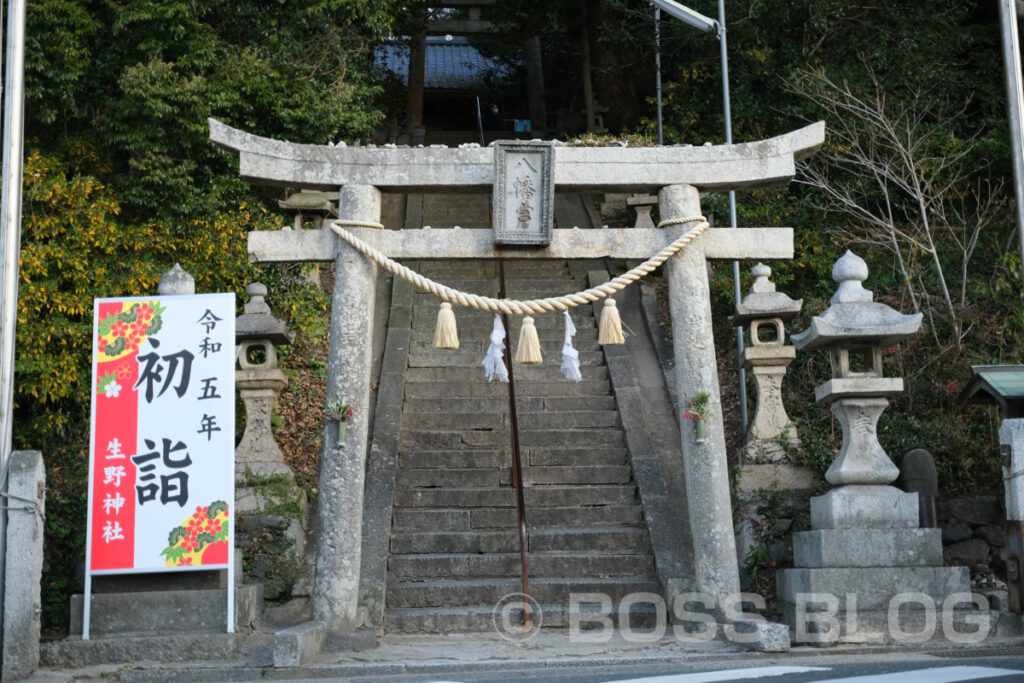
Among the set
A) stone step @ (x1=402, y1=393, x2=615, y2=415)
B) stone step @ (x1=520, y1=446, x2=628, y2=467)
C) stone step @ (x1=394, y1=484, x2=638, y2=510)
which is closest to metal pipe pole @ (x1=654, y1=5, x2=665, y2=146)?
stone step @ (x1=402, y1=393, x2=615, y2=415)

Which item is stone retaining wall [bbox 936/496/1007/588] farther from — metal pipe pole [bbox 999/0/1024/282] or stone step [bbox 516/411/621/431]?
stone step [bbox 516/411/621/431]

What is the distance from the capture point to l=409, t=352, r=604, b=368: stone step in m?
11.4

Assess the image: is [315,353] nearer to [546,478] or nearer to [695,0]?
[546,478]

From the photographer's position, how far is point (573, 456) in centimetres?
989

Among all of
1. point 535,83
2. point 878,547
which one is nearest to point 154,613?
point 878,547

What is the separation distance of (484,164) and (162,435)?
314 centimetres

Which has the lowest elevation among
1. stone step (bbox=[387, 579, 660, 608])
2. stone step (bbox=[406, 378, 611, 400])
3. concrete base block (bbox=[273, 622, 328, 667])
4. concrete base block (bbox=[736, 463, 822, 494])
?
concrete base block (bbox=[273, 622, 328, 667])

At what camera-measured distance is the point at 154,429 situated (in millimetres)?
7141

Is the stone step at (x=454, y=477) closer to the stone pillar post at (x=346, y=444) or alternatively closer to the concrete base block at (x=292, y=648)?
the stone pillar post at (x=346, y=444)

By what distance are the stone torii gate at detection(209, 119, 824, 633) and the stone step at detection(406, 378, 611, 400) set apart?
2905mm

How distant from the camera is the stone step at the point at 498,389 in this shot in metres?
10.8

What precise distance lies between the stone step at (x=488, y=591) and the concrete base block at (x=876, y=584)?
1.46 m

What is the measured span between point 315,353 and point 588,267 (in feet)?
12.7

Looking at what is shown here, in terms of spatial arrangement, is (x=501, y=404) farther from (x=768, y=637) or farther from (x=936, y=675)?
(x=936, y=675)
